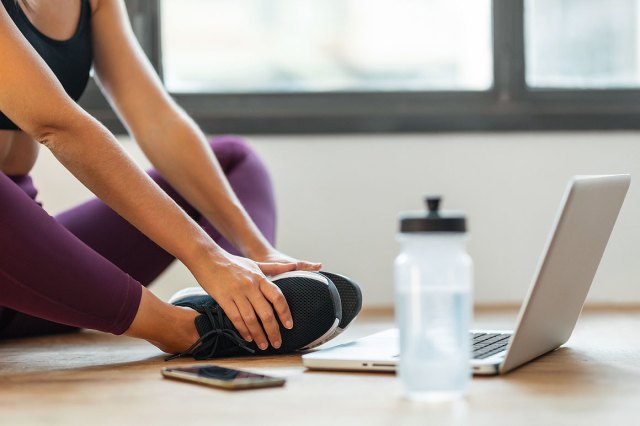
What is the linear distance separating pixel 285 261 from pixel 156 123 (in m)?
0.41

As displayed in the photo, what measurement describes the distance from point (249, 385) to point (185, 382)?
0.11m

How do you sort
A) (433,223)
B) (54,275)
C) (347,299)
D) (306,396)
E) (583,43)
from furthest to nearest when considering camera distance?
(583,43)
(347,299)
(54,275)
(306,396)
(433,223)

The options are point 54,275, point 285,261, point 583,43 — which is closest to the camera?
point 54,275

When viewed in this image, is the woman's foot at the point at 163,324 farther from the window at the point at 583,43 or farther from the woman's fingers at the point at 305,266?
the window at the point at 583,43

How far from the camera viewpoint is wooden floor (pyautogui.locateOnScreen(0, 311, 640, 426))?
92 cm

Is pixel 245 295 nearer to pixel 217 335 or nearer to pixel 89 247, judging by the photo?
pixel 217 335

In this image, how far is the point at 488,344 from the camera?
49.9 inches

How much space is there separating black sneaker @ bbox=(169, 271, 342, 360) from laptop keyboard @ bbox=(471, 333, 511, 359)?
0.20 metres

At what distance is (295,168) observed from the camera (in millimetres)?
2430

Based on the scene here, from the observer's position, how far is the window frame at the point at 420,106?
2441mm

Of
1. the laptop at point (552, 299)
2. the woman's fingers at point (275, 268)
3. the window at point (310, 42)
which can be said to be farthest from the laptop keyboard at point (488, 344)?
the window at point (310, 42)

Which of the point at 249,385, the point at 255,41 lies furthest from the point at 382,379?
the point at 255,41

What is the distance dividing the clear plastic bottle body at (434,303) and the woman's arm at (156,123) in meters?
0.73

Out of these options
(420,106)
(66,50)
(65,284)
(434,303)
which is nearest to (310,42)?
(420,106)
